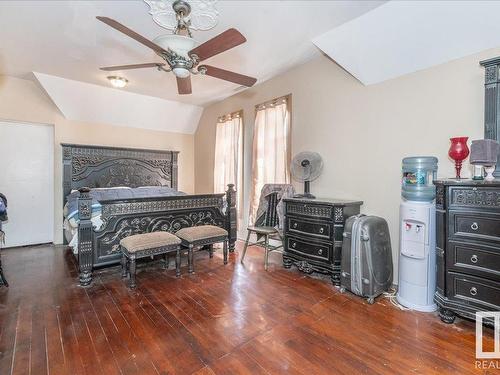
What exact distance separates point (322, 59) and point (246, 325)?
10.8 ft

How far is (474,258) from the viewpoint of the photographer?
1.99 metres

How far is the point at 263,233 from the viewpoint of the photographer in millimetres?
3410

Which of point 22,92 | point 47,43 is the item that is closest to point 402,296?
point 47,43

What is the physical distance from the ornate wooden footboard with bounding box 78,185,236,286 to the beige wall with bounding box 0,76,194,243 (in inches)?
90.1

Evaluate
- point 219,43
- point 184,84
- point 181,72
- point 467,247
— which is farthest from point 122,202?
point 467,247

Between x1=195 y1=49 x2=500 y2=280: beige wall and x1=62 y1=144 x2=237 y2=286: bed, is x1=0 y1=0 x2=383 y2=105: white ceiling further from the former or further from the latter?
x1=62 y1=144 x2=237 y2=286: bed

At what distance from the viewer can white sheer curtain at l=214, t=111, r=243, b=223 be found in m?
4.80

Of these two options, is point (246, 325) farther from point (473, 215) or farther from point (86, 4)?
point (86, 4)

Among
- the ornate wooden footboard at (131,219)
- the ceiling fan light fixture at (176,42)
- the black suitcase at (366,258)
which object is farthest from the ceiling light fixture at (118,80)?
the black suitcase at (366,258)

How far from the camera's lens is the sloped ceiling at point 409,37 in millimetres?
2131

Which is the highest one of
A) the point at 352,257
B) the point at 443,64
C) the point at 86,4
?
the point at 86,4

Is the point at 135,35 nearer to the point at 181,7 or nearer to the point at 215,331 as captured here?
the point at 181,7

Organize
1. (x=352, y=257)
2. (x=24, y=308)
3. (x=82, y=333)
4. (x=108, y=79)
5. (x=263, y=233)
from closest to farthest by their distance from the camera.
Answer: (x=82, y=333), (x=24, y=308), (x=352, y=257), (x=263, y=233), (x=108, y=79)

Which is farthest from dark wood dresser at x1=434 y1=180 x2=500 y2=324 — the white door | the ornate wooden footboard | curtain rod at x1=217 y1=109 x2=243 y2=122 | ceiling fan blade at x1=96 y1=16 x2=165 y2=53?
the white door
